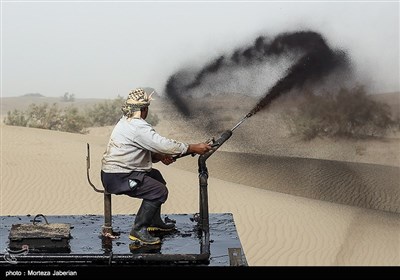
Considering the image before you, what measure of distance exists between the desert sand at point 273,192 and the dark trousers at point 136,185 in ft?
4.23

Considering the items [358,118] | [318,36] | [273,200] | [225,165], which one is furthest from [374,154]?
[318,36]

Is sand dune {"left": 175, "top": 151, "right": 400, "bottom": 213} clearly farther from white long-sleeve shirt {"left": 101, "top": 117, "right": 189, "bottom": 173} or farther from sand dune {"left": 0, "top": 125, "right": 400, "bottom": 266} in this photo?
white long-sleeve shirt {"left": 101, "top": 117, "right": 189, "bottom": 173}

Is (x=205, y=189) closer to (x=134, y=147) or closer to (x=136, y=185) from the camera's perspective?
(x=136, y=185)

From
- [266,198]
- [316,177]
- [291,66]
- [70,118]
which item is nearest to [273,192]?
[266,198]

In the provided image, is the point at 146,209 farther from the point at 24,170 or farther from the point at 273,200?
the point at 24,170

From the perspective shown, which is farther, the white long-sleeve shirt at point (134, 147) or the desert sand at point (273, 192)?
the desert sand at point (273, 192)

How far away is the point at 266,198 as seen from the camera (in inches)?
869

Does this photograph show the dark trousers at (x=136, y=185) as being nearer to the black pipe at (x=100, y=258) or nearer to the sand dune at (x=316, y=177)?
the black pipe at (x=100, y=258)

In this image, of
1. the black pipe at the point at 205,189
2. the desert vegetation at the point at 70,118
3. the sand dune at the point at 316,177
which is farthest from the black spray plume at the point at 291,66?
the desert vegetation at the point at 70,118

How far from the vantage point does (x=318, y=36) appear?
10.7m

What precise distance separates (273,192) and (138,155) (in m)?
14.9

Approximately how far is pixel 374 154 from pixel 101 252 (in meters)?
26.1

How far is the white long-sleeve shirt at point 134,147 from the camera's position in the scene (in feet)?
27.9

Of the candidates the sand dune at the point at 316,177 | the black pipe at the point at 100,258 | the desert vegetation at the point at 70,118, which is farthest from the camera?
the desert vegetation at the point at 70,118
